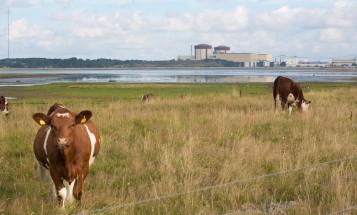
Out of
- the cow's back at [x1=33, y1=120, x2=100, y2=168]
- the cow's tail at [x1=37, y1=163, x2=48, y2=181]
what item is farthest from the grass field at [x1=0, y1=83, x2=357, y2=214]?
the cow's back at [x1=33, y1=120, x2=100, y2=168]

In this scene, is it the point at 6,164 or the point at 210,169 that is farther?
the point at 6,164

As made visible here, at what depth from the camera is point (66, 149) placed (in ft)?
19.6

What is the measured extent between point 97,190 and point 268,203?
2.65 meters

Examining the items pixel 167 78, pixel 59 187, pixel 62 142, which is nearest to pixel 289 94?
pixel 59 187

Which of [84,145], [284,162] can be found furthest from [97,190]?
[284,162]

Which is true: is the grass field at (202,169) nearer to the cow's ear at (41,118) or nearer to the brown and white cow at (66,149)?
the brown and white cow at (66,149)

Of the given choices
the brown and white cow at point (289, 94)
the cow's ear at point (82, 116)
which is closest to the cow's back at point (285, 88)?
the brown and white cow at point (289, 94)

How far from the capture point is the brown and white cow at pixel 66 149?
19.5 feet

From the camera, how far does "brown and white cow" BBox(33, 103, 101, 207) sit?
234 inches

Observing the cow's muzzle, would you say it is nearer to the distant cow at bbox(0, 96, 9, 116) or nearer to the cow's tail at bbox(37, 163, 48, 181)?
the cow's tail at bbox(37, 163, 48, 181)

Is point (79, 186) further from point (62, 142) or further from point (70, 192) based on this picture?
point (62, 142)

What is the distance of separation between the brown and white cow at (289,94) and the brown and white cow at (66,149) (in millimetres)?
13356

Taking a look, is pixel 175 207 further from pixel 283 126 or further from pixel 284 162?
pixel 283 126

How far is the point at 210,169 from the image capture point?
8836 millimetres
